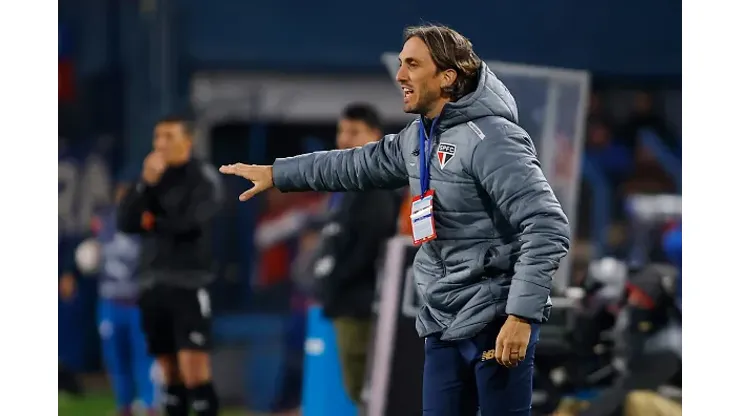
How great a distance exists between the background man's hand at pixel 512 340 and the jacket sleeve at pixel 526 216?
0.07ft

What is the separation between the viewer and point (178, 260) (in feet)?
14.4

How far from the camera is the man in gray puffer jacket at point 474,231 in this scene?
2.41 m

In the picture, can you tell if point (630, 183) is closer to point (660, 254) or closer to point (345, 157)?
point (660, 254)

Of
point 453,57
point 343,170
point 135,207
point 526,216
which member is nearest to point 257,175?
point 343,170

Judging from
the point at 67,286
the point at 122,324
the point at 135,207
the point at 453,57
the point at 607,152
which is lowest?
the point at 122,324

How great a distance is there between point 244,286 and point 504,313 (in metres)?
2.55

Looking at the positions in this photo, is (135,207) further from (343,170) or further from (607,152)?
(607,152)

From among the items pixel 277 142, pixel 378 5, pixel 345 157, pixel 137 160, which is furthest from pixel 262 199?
pixel 345 157

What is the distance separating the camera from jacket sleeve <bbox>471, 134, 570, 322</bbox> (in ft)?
7.88

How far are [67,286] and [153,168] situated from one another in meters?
0.66

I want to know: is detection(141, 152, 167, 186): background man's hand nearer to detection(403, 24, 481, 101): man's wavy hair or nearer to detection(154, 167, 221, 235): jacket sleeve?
detection(154, 167, 221, 235): jacket sleeve

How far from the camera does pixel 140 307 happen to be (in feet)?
14.7

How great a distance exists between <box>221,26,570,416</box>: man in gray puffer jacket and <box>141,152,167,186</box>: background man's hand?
2.08 metres

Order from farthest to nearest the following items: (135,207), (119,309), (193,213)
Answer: (119,309), (135,207), (193,213)
